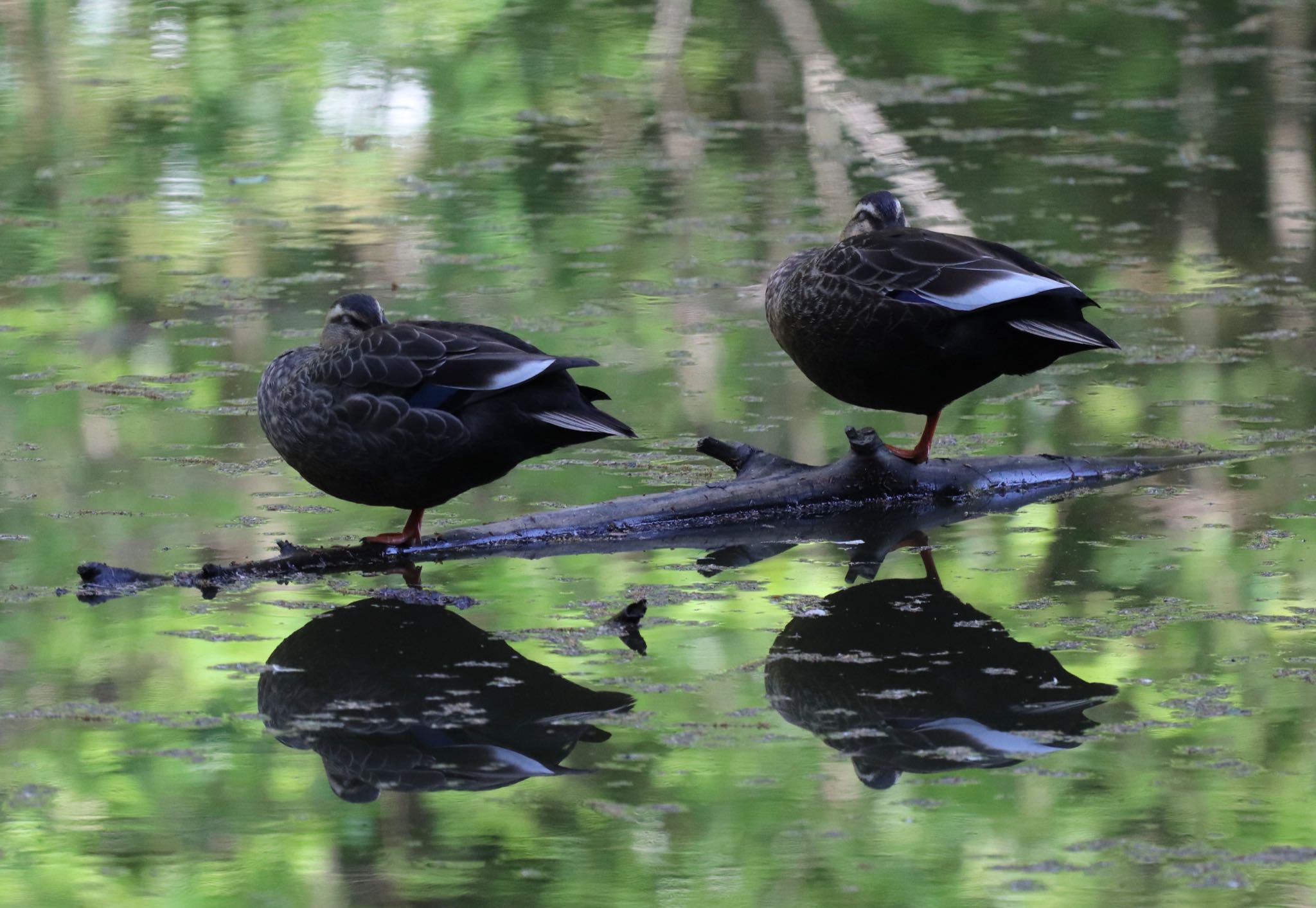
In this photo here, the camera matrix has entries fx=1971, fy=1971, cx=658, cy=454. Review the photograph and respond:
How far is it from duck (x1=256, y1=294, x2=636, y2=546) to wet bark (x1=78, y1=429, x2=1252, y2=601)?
25 centimetres

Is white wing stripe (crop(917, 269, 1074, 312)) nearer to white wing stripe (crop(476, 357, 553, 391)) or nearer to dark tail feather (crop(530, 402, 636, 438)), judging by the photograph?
dark tail feather (crop(530, 402, 636, 438))

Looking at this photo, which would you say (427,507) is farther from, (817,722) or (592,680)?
(817,722)

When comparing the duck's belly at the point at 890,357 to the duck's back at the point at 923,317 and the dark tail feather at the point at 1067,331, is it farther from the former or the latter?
the dark tail feather at the point at 1067,331

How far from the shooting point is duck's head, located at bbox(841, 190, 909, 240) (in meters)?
7.85

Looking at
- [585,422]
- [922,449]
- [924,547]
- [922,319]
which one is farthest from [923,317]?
[585,422]

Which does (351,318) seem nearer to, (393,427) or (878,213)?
(393,427)

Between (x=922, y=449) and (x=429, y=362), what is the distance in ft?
6.73

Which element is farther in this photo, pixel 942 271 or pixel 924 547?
pixel 942 271

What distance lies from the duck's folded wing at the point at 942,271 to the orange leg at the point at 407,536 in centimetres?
183

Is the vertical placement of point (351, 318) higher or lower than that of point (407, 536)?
higher

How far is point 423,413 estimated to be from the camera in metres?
6.16

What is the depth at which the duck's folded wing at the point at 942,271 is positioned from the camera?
6.80 m

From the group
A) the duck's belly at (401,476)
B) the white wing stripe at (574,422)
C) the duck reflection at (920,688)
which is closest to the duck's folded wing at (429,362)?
the white wing stripe at (574,422)

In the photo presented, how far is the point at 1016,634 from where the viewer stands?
5.80 metres
